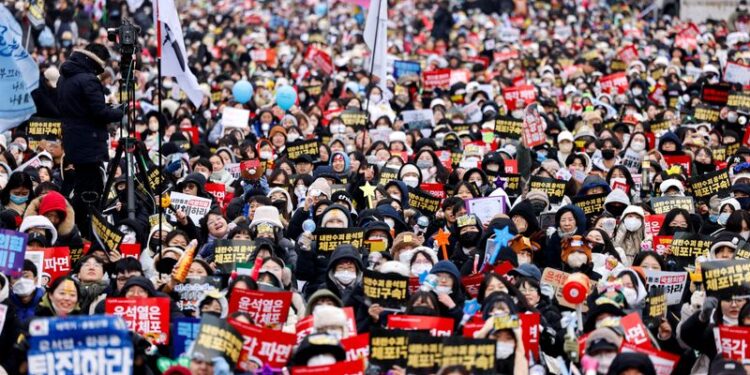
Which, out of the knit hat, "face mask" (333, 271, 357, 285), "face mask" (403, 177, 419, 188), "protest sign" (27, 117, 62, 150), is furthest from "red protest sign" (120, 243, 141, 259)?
"protest sign" (27, 117, 62, 150)

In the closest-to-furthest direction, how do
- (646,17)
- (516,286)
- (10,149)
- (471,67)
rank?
1. (516,286)
2. (10,149)
3. (471,67)
4. (646,17)

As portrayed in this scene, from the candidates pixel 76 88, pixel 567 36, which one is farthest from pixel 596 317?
pixel 567 36

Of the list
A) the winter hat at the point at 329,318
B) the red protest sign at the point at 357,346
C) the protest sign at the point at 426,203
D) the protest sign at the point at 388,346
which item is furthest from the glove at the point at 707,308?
the protest sign at the point at 426,203

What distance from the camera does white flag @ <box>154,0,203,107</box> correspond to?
547 inches

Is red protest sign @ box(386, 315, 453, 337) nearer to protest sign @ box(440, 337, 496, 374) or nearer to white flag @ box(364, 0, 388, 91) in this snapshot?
protest sign @ box(440, 337, 496, 374)

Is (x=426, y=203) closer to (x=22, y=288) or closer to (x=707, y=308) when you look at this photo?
(x=707, y=308)

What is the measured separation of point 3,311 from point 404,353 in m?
2.55

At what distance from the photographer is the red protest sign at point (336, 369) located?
973 centimetres

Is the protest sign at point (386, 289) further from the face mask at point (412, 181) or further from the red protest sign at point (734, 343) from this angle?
the face mask at point (412, 181)

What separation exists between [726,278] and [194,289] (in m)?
3.71

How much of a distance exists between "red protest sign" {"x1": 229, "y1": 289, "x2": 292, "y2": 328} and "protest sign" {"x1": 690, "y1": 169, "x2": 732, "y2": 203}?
22.7ft

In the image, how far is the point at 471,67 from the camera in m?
30.9

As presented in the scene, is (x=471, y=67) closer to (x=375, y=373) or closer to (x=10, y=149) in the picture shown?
(x=10, y=149)

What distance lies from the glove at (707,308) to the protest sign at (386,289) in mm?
2025
